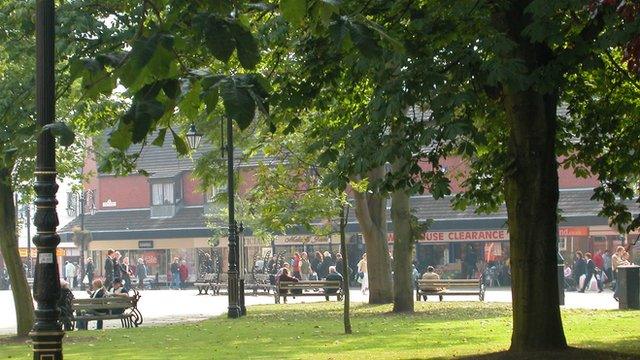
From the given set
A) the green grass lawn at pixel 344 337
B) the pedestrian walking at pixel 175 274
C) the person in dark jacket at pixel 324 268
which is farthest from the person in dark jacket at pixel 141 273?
the green grass lawn at pixel 344 337

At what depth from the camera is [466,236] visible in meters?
60.0

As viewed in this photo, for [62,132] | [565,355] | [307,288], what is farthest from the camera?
[307,288]

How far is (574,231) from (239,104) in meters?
52.3

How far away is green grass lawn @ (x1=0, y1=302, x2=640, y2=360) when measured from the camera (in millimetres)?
17734

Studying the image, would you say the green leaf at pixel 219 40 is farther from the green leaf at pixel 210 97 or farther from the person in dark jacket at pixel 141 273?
the person in dark jacket at pixel 141 273

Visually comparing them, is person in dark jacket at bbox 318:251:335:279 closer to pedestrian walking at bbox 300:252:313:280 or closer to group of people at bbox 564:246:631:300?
pedestrian walking at bbox 300:252:313:280

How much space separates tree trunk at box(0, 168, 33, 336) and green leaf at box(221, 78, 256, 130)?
1900 centimetres

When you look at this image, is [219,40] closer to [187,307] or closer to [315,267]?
[187,307]

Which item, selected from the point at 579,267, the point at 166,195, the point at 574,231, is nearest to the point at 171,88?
the point at 579,267

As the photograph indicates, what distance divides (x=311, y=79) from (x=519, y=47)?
295 cm

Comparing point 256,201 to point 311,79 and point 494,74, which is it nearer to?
point 311,79

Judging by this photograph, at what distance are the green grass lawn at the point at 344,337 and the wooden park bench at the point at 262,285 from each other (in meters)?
15.1

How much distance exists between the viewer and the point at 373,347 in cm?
1888

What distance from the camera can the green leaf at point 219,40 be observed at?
263 inches
